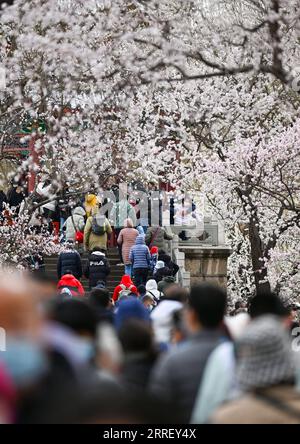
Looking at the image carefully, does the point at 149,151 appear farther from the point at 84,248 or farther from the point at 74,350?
the point at 74,350

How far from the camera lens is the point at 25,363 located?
14.4ft

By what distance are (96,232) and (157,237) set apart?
2.37m

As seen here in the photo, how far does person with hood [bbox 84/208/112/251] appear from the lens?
1053 inches

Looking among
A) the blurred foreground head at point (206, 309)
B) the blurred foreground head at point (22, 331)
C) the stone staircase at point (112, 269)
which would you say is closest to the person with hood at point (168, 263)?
the stone staircase at point (112, 269)

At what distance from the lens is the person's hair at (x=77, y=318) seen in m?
6.41

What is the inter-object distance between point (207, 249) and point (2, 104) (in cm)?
683

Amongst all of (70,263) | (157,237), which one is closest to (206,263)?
(157,237)

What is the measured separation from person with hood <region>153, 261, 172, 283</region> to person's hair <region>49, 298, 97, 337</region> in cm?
1759

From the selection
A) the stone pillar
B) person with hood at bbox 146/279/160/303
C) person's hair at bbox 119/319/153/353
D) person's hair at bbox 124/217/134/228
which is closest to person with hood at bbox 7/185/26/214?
person's hair at bbox 124/217/134/228

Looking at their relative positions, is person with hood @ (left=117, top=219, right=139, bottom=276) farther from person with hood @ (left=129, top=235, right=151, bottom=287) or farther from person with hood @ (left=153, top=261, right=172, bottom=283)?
person with hood @ (left=153, top=261, right=172, bottom=283)

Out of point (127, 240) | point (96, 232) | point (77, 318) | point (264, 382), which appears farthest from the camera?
point (96, 232)

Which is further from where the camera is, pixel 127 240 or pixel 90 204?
pixel 90 204

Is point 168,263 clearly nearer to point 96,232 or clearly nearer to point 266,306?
point 96,232

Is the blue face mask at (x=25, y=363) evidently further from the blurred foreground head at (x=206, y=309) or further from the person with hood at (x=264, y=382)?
the blurred foreground head at (x=206, y=309)
